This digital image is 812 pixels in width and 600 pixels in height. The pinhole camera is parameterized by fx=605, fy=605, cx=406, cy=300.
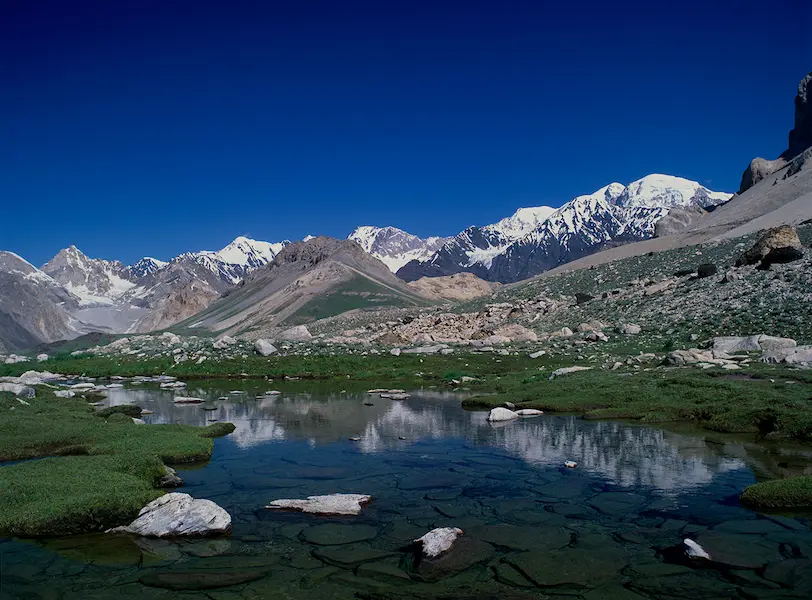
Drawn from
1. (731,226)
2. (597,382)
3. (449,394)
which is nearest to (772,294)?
(597,382)

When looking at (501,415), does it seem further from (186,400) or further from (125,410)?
(186,400)

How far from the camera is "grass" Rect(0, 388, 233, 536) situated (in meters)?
16.1

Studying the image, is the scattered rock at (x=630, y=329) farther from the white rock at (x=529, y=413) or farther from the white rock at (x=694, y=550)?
the white rock at (x=694, y=550)

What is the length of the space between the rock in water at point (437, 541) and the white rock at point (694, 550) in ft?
17.9

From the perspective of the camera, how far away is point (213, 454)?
2658cm

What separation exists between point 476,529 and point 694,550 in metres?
5.33

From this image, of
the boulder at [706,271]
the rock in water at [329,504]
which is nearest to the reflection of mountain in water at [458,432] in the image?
the rock in water at [329,504]

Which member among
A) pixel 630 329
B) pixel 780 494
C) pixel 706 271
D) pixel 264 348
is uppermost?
pixel 706 271

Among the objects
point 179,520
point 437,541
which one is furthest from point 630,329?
point 179,520

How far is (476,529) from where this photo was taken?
53.6 feet

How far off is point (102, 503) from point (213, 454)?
401 inches

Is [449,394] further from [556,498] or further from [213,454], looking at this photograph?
[556,498]

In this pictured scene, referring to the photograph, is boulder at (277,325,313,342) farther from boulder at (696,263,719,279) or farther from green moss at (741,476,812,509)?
green moss at (741,476,812,509)

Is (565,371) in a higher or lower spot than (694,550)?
higher
